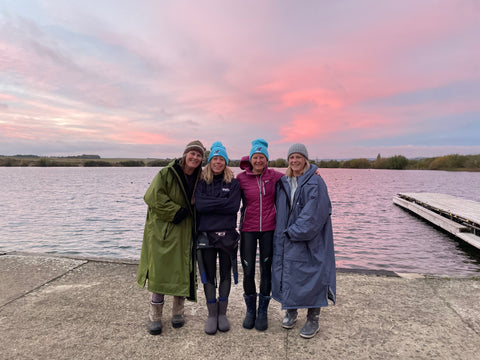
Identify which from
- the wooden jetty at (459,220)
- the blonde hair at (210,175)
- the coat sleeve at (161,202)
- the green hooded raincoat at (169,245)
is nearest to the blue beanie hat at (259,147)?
the blonde hair at (210,175)

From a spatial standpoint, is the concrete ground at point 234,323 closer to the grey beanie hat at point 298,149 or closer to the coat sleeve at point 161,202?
the coat sleeve at point 161,202

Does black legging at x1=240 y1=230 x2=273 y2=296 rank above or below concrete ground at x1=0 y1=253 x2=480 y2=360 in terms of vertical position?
above

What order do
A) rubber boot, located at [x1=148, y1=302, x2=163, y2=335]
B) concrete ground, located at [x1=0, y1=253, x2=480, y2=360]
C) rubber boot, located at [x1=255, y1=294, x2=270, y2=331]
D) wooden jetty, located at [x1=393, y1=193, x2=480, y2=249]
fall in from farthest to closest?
1. wooden jetty, located at [x1=393, y1=193, x2=480, y2=249]
2. rubber boot, located at [x1=255, y1=294, x2=270, y2=331]
3. rubber boot, located at [x1=148, y1=302, x2=163, y2=335]
4. concrete ground, located at [x1=0, y1=253, x2=480, y2=360]

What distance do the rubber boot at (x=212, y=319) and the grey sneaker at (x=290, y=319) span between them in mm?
764

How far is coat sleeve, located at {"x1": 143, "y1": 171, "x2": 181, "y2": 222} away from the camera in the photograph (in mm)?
3041

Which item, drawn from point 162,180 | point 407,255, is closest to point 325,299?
point 162,180

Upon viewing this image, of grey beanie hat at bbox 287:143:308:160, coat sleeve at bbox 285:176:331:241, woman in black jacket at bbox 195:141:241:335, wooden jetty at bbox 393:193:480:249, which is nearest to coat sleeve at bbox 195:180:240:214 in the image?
woman in black jacket at bbox 195:141:241:335

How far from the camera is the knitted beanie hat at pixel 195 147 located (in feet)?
10.7

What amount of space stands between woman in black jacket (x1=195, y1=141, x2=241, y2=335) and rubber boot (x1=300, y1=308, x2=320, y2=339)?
821 mm

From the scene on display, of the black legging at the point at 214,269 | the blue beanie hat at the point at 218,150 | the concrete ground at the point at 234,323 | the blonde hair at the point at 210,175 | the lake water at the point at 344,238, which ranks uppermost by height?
the blue beanie hat at the point at 218,150

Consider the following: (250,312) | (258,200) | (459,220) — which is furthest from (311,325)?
(459,220)

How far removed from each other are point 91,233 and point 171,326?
1195cm

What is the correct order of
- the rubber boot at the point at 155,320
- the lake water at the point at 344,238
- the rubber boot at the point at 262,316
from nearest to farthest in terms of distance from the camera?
the rubber boot at the point at 155,320 < the rubber boot at the point at 262,316 < the lake water at the point at 344,238

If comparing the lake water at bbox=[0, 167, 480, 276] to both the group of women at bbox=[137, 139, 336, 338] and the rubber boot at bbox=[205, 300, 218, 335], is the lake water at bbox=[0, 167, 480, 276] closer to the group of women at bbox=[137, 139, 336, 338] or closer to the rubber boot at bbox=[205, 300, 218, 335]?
the group of women at bbox=[137, 139, 336, 338]
